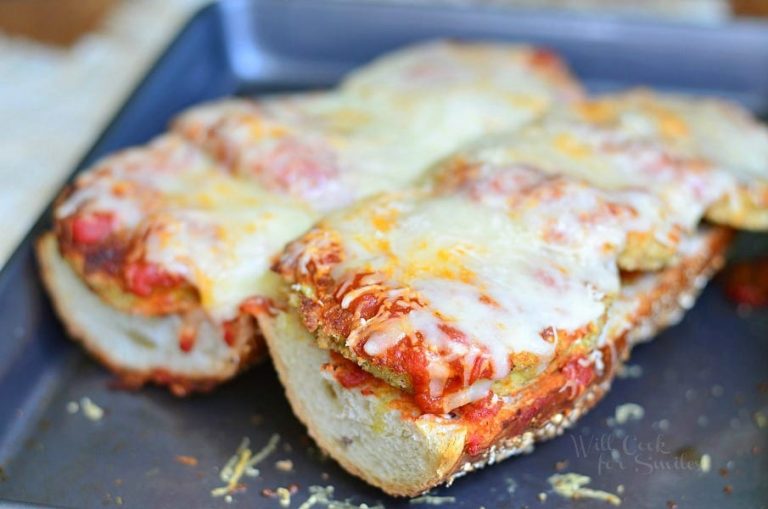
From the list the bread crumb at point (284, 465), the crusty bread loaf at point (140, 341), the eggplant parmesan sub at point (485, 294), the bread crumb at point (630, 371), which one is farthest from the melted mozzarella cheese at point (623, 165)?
the bread crumb at point (284, 465)

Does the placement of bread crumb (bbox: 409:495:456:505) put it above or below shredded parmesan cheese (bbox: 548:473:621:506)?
above

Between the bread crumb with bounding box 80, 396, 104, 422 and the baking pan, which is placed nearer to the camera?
the baking pan

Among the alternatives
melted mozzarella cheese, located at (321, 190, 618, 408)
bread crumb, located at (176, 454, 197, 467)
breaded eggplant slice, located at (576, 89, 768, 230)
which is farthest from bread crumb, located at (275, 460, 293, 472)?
breaded eggplant slice, located at (576, 89, 768, 230)

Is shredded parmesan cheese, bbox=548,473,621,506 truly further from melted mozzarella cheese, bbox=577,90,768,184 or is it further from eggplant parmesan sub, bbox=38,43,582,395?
melted mozzarella cheese, bbox=577,90,768,184

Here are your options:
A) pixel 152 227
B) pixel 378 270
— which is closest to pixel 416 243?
pixel 378 270

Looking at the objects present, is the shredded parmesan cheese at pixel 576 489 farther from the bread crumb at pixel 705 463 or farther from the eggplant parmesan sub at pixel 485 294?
the bread crumb at pixel 705 463

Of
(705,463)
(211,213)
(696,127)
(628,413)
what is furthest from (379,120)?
(705,463)

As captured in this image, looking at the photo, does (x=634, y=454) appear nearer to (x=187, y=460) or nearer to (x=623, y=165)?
(x=623, y=165)

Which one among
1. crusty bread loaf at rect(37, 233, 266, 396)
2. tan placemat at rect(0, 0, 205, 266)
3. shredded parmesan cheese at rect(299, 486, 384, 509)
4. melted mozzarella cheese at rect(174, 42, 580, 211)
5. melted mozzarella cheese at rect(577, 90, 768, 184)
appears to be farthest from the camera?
tan placemat at rect(0, 0, 205, 266)

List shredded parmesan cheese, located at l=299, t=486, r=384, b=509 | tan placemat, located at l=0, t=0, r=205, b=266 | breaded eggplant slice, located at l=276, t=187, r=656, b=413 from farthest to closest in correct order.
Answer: tan placemat, located at l=0, t=0, r=205, b=266
shredded parmesan cheese, located at l=299, t=486, r=384, b=509
breaded eggplant slice, located at l=276, t=187, r=656, b=413
